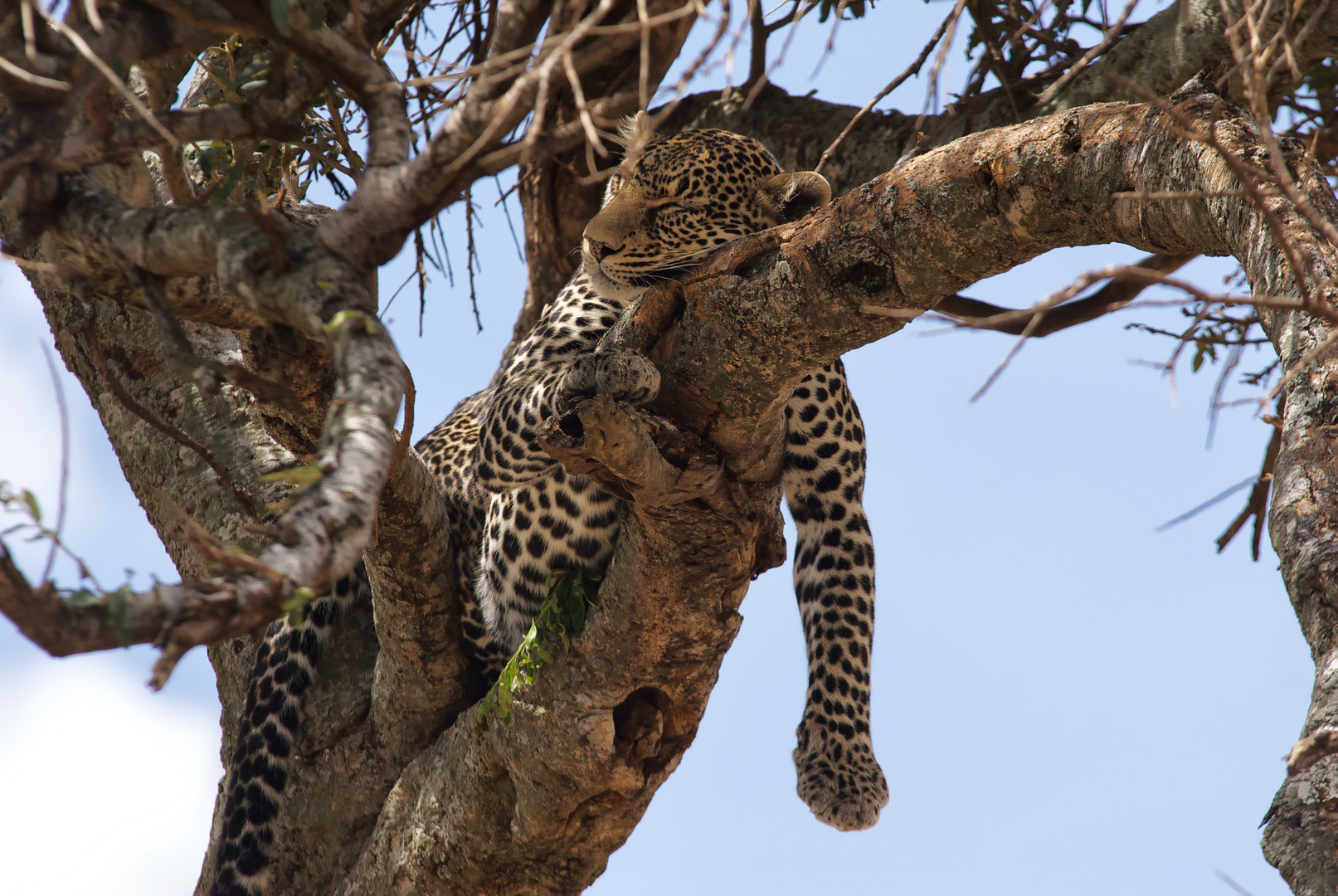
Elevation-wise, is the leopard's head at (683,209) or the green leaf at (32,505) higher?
the leopard's head at (683,209)

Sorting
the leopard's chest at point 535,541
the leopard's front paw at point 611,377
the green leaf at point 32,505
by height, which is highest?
the leopard's chest at point 535,541

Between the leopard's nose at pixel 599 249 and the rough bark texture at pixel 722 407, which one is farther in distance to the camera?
the leopard's nose at pixel 599 249

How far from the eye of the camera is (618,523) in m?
4.78

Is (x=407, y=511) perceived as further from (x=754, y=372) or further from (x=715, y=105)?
(x=715, y=105)

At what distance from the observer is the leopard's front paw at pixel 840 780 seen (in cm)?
483

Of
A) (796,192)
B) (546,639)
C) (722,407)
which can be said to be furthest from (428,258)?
(722,407)

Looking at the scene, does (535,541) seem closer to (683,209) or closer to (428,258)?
(683,209)

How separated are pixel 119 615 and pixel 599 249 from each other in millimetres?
3638

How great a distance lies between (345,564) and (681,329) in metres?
2.13

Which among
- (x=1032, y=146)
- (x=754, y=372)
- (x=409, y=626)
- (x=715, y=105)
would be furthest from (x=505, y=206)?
(x=1032, y=146)

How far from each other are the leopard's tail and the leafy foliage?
0.95 meters

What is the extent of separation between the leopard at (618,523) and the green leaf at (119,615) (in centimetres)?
314

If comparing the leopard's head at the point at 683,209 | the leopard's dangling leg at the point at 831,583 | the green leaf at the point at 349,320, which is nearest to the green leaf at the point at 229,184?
the green leaf at the point at 349,320

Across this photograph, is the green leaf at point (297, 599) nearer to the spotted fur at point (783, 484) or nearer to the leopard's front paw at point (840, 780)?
→ the spotted fur at point (783, 484)
